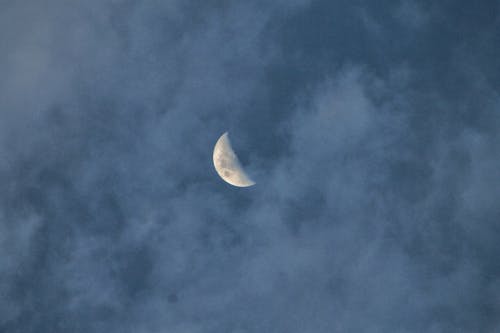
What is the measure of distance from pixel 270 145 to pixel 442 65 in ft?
168

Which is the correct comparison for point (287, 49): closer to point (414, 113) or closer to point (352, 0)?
point (352, 0)

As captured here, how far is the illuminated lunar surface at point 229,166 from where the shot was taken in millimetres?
96037

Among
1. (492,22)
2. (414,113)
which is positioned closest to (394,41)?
(414,113)

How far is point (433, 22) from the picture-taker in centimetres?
12838

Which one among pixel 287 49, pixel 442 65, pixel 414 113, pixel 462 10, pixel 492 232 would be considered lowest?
pixel 492 232

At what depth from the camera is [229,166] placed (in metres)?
95.9

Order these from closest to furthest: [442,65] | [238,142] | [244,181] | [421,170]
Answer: [244,181] < [238,142] < [421,170] < [442,65]

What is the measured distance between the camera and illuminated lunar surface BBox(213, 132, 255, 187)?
96.0m

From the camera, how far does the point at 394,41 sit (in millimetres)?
126188

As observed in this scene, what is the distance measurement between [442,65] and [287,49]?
40.6 metres

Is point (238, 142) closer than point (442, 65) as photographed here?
Yes

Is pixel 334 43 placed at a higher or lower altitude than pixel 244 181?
higher

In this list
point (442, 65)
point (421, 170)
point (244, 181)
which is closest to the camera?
point (244, 181)

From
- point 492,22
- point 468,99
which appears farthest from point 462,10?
point 468,99
